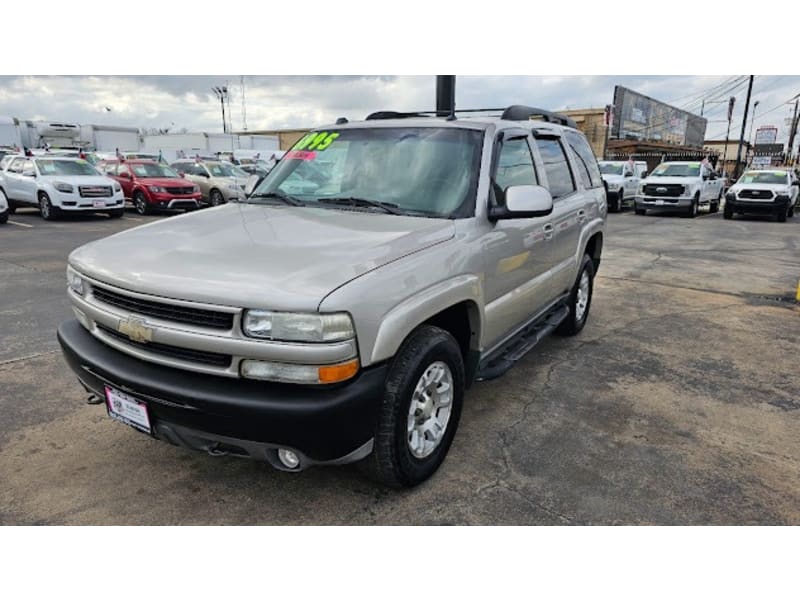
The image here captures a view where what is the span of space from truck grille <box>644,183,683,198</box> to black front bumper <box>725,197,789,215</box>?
152 cm

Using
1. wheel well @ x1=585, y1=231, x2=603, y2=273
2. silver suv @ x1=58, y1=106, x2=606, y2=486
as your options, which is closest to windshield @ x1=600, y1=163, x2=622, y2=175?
wheel well @ x1=585, y1=231, x2=603, y2=273

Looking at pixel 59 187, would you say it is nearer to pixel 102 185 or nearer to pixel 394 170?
pixel 102 185

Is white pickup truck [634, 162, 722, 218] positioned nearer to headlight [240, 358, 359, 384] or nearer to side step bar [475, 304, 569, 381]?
side step bar [475, 304, 569, 381]

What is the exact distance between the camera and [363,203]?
3.33m

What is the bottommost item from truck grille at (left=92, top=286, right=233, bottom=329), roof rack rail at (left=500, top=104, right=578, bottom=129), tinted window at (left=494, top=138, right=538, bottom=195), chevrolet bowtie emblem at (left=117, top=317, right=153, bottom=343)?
chevrolet bowtie emblem at (left=117, top=317, right=153, bottom=343)

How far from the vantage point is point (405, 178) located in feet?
11.1

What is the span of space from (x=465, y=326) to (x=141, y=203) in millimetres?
15718

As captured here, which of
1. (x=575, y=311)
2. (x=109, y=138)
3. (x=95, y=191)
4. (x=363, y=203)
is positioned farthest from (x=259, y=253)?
(x=109, y=138)

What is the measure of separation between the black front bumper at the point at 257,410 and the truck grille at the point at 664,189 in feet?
58.6

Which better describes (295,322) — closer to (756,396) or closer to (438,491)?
(438,491)

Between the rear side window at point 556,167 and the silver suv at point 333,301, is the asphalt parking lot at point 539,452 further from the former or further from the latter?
the rear side window at point 556,167

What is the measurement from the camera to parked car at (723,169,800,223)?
659 inches

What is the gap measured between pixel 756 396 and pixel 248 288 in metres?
3.79

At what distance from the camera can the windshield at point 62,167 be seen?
14.7 meters
